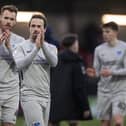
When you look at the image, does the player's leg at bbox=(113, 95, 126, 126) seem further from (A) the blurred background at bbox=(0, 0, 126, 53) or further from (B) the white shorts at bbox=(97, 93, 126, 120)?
(A) the blurred background at bbox=(0, 0, 126, 53)

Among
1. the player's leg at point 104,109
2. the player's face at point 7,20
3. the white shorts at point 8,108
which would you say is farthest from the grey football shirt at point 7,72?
the player's leg at point 104,109

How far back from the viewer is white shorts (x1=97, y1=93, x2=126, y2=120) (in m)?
13.8

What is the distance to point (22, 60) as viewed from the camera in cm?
1120

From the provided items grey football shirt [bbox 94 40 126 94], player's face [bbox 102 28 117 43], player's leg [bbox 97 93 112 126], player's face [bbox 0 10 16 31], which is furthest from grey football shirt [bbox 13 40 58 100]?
player's leg [bbox 97 93 112 126]

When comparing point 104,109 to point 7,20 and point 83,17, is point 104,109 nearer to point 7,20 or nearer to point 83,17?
point 7,20

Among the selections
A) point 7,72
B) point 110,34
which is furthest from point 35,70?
point 110,34

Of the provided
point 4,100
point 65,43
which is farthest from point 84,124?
point 4,100

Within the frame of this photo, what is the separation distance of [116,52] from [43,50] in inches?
113

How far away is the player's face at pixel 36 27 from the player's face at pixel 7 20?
0.90ft

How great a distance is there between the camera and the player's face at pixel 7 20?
37.1 feet

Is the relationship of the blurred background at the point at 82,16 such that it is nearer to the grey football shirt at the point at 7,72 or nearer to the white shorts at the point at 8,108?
the grey football shirt at the point at 7,72

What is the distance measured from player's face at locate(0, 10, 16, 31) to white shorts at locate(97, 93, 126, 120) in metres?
3.12

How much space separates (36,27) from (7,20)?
416 mm

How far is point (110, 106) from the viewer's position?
14.0 metres
